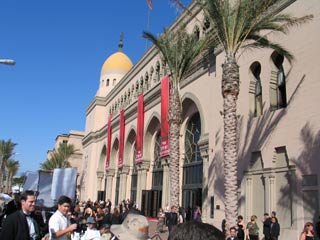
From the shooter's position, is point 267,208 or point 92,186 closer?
point 267,208

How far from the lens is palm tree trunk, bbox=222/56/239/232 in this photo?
1327 centimetres

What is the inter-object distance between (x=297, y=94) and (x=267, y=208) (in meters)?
4.81

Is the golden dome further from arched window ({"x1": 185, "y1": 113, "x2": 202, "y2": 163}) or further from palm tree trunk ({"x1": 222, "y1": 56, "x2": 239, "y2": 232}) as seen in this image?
palm tree trunk ({"x1": 222, "y1": 56, "x2": 239, "y2": 232})

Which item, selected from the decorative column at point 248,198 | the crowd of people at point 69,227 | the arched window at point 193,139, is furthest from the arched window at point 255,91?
the crowd of people at point 69,227

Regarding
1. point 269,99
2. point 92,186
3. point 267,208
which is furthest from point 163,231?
point 92,186

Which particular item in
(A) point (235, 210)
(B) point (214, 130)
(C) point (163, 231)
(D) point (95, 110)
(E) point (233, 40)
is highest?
(D) point (95, 110)

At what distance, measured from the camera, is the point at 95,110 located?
5156 cm

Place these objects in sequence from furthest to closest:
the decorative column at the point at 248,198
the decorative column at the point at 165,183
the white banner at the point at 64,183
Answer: the decorative column at the point at 165,183
the decorative column at the point at 248,198
the white banner at the point at 64,183

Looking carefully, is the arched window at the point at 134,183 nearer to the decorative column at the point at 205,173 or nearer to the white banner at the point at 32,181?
the decorative column at the point at 205,173

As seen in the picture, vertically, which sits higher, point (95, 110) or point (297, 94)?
point (95, 110)

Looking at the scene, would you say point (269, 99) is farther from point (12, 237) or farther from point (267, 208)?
point (12, 237)

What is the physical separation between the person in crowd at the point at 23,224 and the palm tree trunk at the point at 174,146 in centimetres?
1317

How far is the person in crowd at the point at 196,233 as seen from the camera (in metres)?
2.04

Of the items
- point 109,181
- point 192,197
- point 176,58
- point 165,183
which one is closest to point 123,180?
point 109,181
